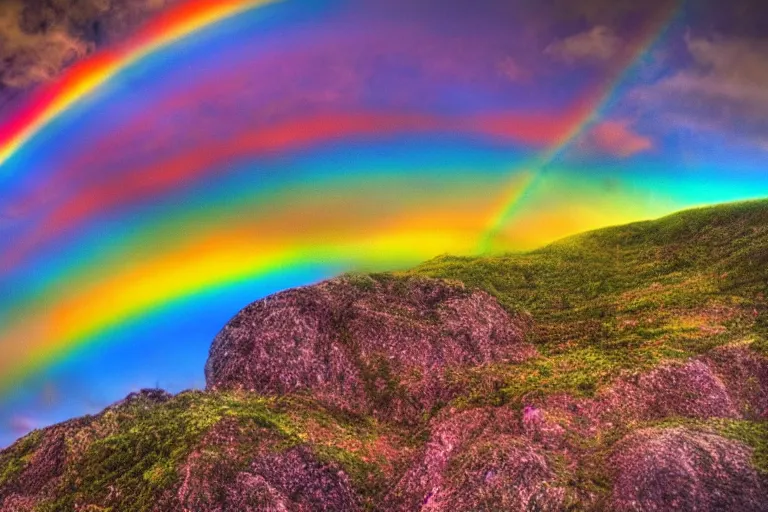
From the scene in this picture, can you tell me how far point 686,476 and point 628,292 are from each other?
3004 centimetres

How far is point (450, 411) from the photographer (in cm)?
4128

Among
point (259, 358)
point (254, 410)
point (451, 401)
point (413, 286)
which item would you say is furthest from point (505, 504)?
point (413, 286)

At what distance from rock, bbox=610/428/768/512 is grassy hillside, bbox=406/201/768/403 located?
7570 millimetres

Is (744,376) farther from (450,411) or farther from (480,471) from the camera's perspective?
(480,471)

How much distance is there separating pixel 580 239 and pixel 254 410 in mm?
56827

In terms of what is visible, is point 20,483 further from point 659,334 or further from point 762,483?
point 659,334

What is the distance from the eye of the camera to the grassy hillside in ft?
145

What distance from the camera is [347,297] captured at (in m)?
53.1

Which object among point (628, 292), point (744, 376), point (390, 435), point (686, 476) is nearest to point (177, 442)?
point (390, 435)

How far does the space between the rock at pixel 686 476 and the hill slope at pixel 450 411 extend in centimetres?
10

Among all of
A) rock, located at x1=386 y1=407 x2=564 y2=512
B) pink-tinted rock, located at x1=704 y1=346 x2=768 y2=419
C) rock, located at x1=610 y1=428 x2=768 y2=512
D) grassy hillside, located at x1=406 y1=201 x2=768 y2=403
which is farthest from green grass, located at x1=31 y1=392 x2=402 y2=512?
pink-tinted rock, located at x1=704 y1=346 x2=768 y2=419

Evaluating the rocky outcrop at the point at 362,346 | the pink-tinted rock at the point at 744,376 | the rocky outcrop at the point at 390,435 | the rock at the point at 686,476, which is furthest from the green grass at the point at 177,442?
the pink-tinted rock at the point at 744,376

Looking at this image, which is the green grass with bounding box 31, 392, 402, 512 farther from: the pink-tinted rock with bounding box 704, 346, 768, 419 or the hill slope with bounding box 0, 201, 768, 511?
the pink-tinted rock with bounding box 704, 346, 768, 419

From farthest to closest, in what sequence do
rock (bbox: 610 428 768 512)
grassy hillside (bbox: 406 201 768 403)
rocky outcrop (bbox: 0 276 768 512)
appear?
grassy hillside (bbox: 406 201 768 403) → rocky outcrop (bbox: 0 276 768 512) → rock (bbox: 610 428 768 512)
